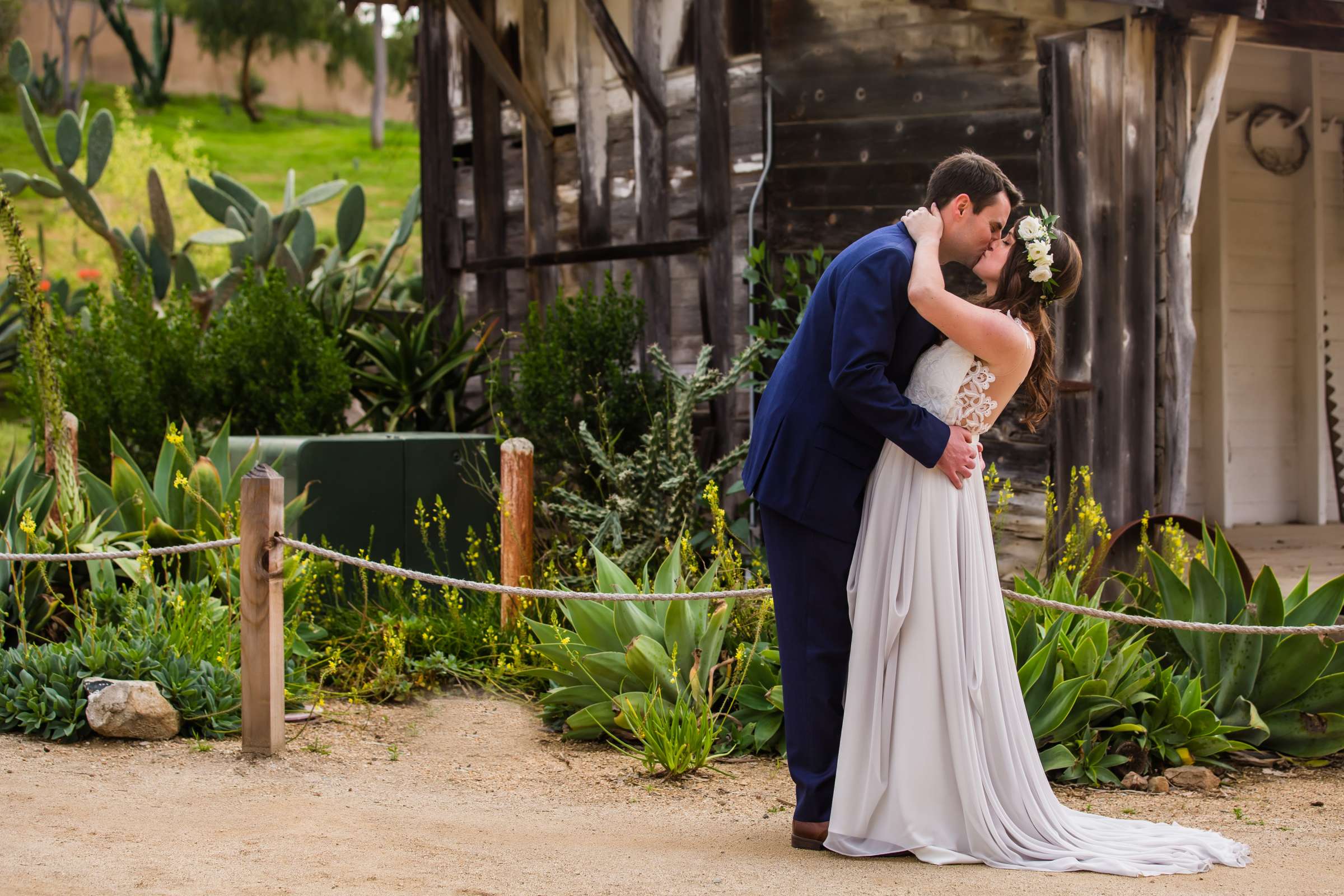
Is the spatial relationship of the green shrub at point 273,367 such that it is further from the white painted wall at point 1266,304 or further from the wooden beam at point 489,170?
the white painted wall at point 1266,304

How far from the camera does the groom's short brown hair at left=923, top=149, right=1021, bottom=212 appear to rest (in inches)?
136

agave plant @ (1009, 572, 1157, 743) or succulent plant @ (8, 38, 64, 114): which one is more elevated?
succulent plant @ (8, 38, 64, 114)

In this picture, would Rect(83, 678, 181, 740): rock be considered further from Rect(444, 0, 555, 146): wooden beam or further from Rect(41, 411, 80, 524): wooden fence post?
Rect(444, 0, 555, 146): wooden beam

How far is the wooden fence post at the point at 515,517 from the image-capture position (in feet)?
20.0

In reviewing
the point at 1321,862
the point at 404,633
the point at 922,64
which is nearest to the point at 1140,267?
the point at 922,64

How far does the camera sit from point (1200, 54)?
316 inches

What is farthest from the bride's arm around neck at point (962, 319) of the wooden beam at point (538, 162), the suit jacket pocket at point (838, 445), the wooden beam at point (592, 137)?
the wooden beam at point (538, 162)

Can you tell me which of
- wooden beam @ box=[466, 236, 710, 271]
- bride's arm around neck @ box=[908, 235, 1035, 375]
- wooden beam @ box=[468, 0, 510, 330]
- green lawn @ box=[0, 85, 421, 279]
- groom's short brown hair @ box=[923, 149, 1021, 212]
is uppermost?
green lawn @ box=[0, 85, 421, 279]

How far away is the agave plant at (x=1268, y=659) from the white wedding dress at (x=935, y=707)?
130 centimetres

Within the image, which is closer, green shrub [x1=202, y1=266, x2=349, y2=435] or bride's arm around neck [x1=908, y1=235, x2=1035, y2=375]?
bride's arm around neck [x1=908, y1=235, x2=1035, y2=375]

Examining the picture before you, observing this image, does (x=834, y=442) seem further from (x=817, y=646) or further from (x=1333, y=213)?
(x=1333, y=213)

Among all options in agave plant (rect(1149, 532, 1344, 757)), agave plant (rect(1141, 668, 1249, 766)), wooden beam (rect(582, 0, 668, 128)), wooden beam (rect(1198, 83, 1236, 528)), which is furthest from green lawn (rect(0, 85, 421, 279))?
agave plant (rect(1141, 668, 1249, 766))

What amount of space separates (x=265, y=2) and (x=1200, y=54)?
35.5 m

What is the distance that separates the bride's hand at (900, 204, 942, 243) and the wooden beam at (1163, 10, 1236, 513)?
3291 mm
